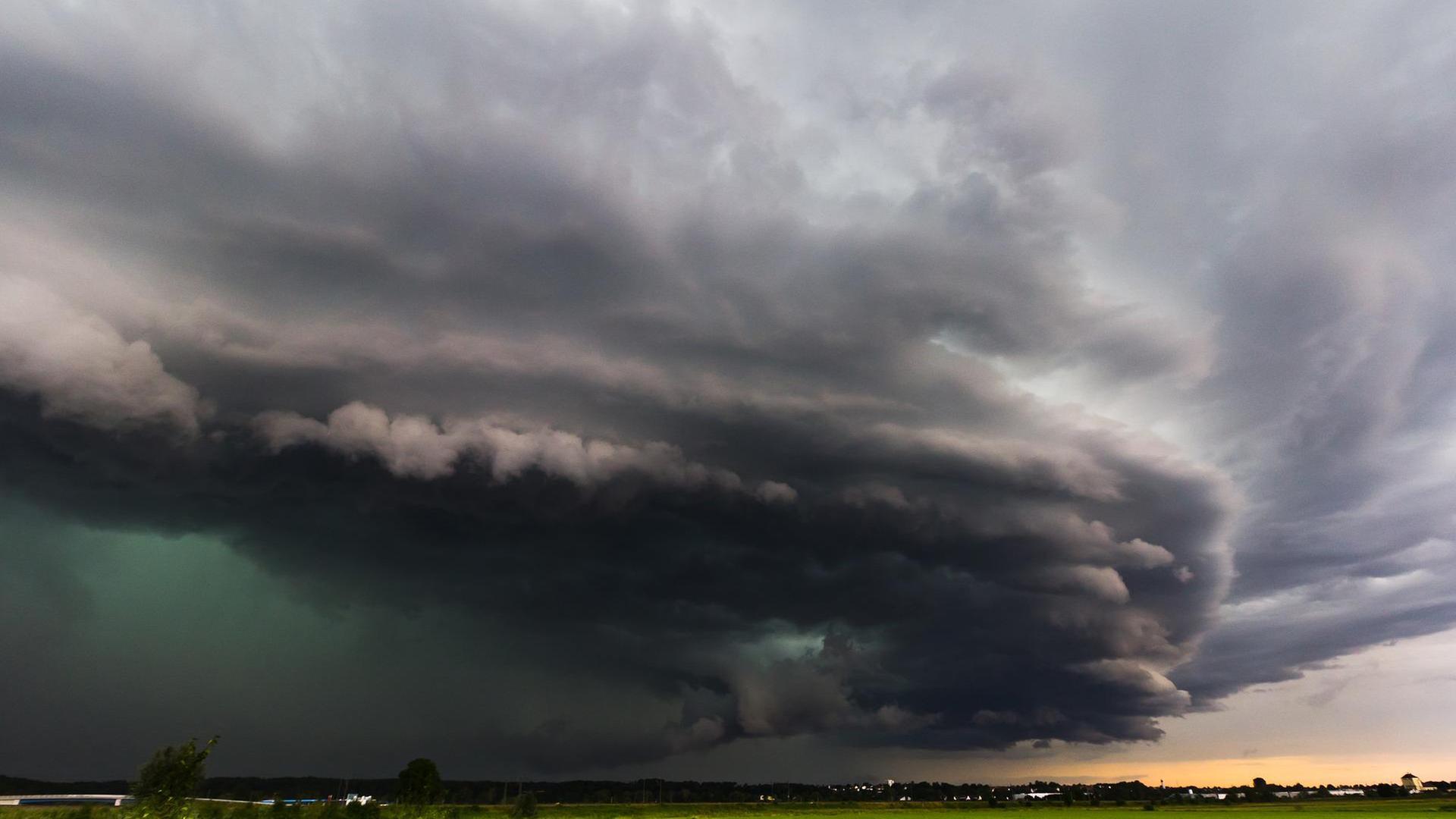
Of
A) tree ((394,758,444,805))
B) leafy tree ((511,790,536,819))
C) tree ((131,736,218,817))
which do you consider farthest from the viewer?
leafy tree ((511,790,536,819))

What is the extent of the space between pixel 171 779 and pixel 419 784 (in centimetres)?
13243

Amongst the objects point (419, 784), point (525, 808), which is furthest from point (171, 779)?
point (525, 808)

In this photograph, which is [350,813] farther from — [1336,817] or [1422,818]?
[1422,818]

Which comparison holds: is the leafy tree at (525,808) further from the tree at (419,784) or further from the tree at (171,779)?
the tree at (171,779)

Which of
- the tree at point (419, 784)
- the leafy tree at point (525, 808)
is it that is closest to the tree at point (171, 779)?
the tree at point (419, 784)

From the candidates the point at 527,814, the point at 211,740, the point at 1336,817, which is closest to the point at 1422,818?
the point at 1336,817

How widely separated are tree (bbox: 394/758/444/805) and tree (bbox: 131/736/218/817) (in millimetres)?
85791

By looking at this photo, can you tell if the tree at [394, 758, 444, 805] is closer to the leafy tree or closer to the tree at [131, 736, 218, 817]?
the leafy tree

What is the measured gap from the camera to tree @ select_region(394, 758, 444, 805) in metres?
148

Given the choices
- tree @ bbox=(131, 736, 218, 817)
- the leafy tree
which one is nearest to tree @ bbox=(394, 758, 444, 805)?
the leafy tree

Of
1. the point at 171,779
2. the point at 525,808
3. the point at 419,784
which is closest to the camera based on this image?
the point at 171,779

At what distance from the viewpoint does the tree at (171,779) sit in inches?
2133

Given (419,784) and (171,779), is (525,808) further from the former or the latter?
(171,779)

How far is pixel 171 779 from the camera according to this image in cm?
5631
